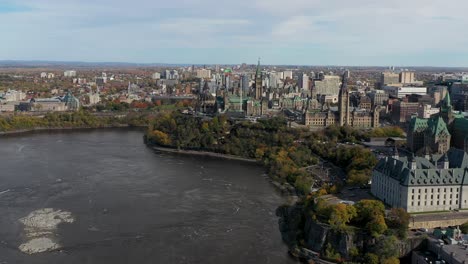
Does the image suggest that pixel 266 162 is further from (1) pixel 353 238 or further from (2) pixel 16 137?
(2) pixel 16 137

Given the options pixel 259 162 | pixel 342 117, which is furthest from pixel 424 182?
pixel 342 117

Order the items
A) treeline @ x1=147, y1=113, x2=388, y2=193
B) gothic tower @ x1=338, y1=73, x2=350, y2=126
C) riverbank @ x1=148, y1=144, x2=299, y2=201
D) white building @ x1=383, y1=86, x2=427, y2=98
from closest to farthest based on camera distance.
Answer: riverbank @ x1=148, y1=144, x2=299, y2=201
treeline @ x1=147, y1=113, x2=388, y2=193
gothic tower @ x1=338, y1=73, x2=350, y2=126
white building @ x1=383, y1=86, x2=427, y2=98

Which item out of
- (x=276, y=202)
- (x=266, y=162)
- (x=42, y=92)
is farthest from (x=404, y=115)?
(x=42, y=92)

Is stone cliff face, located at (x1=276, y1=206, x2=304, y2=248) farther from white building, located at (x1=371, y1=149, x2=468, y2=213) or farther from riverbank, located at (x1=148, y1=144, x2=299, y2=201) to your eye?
white building, located at (x1=371, y1=149, x2=468, y2=213)

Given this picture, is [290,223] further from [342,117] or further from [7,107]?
[7,107]

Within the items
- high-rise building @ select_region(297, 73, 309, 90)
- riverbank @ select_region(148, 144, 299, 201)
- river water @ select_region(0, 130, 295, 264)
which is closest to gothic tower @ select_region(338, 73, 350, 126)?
riverbank @ select_region(148, 144, 299, 201)

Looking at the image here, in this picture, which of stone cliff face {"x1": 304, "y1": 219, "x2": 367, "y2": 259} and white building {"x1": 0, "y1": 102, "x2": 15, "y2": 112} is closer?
stone cliff face {"x1": 304, "y1": 219, "x2": 367, "y2": 259}

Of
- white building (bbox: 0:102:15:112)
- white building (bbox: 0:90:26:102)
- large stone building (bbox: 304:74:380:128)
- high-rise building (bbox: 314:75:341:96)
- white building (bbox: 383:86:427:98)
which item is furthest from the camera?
high-rise building (bbox: 314:75:341:96)
